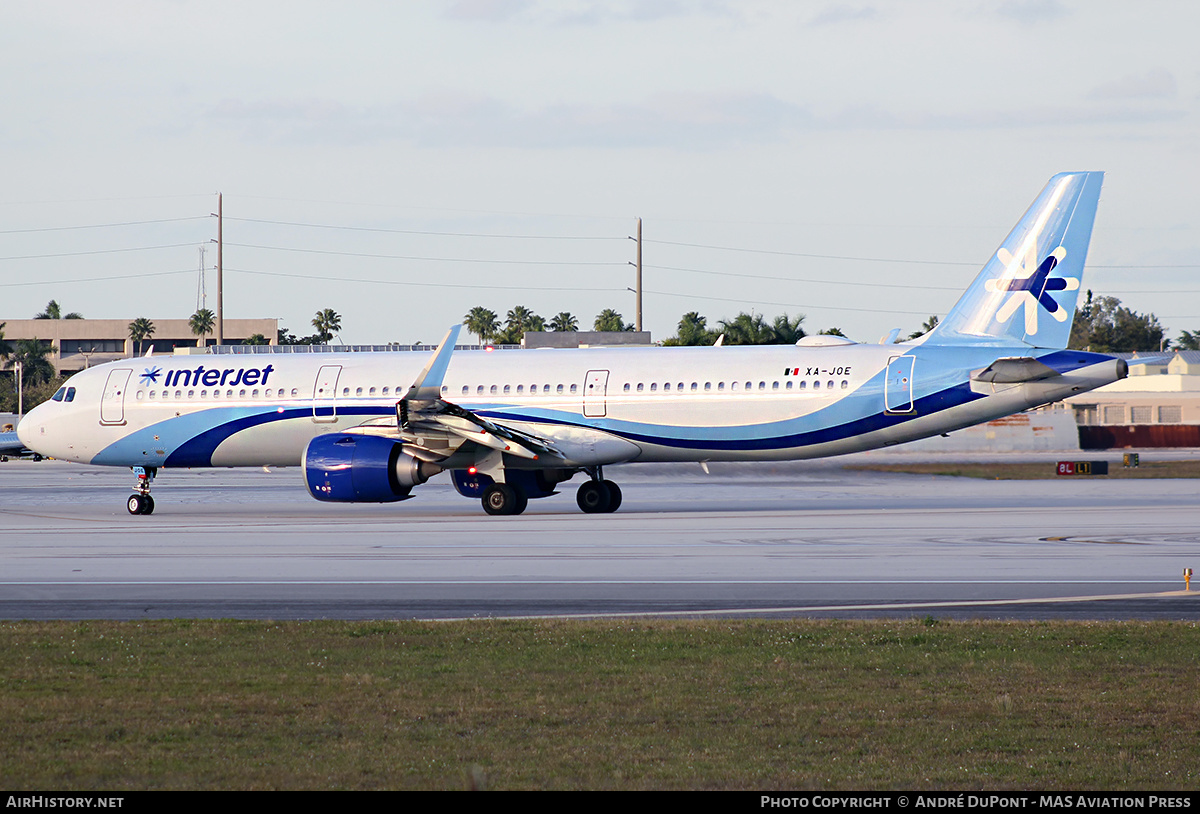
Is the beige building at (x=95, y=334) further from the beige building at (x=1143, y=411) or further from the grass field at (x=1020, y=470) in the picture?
the grass field at (x=1020, y=470)

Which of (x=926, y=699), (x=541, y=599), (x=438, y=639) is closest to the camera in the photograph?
(x=926, y=699)

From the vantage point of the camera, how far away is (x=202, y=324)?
13000 cm

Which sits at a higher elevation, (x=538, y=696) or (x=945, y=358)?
(x=945, y=358)

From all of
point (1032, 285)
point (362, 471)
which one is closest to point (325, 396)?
point (362, 471)

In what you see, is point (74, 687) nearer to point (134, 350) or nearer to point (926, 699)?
point (926, 699)

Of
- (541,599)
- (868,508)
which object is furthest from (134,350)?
(541,599)

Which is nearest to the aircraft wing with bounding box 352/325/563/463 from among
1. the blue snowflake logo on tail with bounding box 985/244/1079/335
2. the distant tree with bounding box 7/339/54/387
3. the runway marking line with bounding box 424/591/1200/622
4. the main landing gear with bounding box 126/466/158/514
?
the main landing gear with bounding box 126/466/158/514

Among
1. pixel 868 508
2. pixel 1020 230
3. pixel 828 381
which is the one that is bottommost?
pixel 868 508

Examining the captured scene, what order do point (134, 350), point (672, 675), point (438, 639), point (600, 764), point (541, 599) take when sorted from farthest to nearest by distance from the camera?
point (134, 350)
point (541, 599)
point (438, 639)
point (672, 675)
point (600, 764)

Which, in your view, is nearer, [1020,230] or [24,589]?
[24,589]

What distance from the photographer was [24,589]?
15.4 metres

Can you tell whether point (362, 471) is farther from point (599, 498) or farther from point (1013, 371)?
point (1013, 371)

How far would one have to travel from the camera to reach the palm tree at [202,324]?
12975cm

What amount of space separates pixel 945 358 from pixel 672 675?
17939mm
